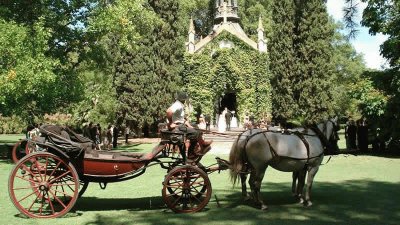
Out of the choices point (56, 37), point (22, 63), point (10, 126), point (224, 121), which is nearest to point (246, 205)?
point (22, 63)

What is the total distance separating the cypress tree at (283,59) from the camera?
3600cm

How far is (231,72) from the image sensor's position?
1523 inches

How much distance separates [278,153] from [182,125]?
6.37ft

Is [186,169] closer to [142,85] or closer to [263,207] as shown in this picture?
[263,207]

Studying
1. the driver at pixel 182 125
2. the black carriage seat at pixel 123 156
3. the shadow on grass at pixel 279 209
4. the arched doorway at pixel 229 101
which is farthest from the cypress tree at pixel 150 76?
the black carriage seat at pixel 123 156

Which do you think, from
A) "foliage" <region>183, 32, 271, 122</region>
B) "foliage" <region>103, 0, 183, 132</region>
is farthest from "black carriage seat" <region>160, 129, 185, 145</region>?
"foliage" <region>183, 32, 271, 122</region>

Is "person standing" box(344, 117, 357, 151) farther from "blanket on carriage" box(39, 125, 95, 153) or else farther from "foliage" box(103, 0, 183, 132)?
"foliage" box(103, 0, 183, 132)

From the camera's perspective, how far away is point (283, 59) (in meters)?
36.3

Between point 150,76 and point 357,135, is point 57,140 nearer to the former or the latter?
point 357,135

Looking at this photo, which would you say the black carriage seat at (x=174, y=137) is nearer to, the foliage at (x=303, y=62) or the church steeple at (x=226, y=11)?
the foliage at (x=303, y=62)

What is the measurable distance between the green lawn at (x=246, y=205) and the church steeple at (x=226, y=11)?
34146 mm

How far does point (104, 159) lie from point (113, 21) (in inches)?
497

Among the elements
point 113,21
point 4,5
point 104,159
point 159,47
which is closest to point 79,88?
point 113,21

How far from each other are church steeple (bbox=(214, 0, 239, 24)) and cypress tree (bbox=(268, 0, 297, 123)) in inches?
315
